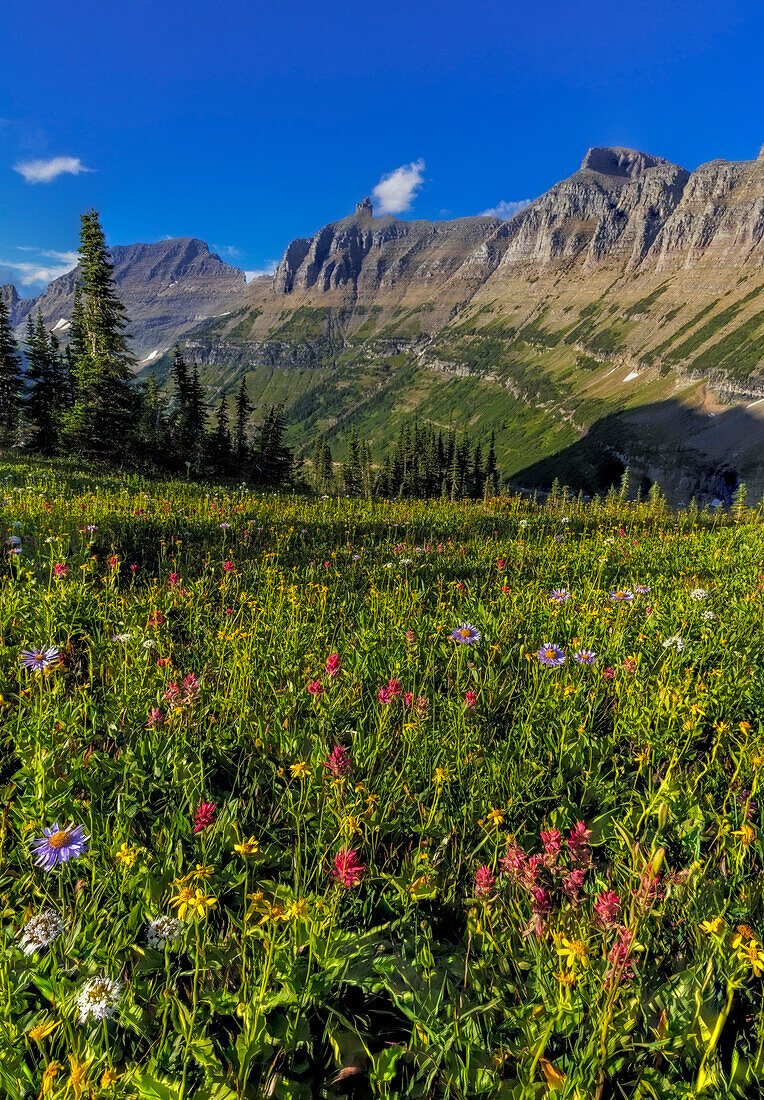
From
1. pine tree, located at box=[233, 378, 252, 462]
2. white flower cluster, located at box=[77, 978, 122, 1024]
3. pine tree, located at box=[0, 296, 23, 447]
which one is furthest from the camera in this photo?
pine tree, located at box=[233, 378, 252, 462]

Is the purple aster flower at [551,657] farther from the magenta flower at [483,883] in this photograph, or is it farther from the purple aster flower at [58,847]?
the purple aster flower at [58,847]

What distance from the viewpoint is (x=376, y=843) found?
7.86 ft

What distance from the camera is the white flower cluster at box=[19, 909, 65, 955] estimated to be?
1677 mm

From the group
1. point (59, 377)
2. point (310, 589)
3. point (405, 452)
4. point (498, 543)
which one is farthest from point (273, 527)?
point (405, 452)

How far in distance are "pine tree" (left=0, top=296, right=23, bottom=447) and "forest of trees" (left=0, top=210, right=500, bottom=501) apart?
0.10 metres

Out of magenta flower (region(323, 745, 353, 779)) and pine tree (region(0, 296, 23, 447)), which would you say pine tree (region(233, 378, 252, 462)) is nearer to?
pine tree (region(0, 296, 23, 447))

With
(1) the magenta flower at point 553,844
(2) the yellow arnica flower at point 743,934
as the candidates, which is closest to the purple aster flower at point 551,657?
(1) the magenta flower at point 553,844

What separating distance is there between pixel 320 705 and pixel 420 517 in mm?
7739

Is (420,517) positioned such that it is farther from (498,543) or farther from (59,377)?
(59,377)

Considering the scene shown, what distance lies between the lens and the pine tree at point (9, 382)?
49.3 metres

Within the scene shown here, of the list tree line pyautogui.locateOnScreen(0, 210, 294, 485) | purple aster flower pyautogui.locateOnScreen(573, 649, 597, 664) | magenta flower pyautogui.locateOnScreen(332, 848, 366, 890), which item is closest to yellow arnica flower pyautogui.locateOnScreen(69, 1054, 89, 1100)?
magenta flower pyautogui.locateOnScreen(332, 848, 366, 890)

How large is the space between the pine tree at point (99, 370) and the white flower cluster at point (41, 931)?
35804mm

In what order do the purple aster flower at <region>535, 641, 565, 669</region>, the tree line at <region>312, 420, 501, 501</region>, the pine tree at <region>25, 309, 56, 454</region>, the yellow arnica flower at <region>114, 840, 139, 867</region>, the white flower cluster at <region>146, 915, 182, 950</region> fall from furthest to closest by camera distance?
1. the tree line at <region>312, 420, 501, 501</region>
2. the pine tree at <region>25, 309, 56, 454</region>
3. the purple aster flower at <region>535, 641, 565, 669</region>
4. the yellow arnica flower at <region>114, 840, 139, 867</region>
5. the white flower cluster at <region>146, 915, 182, 950</region>

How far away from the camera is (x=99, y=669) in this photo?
3760 mm
